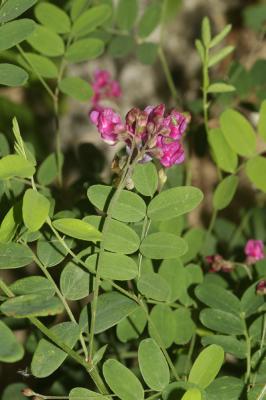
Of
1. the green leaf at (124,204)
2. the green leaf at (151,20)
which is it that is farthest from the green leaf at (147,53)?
the green leaf at (124,204)

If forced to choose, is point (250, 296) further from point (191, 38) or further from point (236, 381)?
→ point (191, 38)

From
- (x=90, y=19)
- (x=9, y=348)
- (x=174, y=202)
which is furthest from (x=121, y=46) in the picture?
(x=9, y=348)

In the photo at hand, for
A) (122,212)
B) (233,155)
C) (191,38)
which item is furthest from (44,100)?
(122,212)

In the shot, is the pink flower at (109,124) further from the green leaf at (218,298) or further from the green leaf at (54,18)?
the green leaf at (54,18)

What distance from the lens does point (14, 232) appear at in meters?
0.83

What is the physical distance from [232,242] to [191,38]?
127 cm

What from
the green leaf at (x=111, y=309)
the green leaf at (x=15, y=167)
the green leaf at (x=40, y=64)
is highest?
the green leaf at (x=15, y=167)

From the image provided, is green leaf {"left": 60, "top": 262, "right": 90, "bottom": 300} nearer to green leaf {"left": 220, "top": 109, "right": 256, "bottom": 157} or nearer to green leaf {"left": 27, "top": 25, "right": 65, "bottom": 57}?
green leaf {"left": 220, "top": 109, "right": 256, "bottom": 157}

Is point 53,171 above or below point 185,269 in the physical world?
above

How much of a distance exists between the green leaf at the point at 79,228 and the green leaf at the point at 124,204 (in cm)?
10

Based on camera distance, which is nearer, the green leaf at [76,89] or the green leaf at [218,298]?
the green leaf at [218,298]

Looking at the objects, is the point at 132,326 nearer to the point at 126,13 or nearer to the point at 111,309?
the point at 111,309

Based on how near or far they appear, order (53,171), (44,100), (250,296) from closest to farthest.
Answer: (250,296), (53,171), (44,100)

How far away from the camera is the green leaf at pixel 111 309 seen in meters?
0.85
